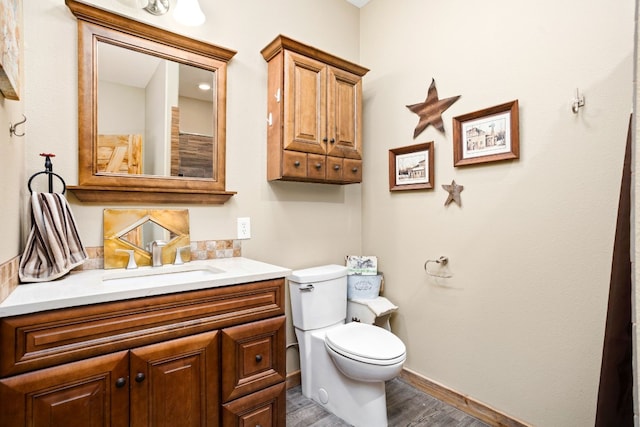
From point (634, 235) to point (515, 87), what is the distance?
56.9 inches

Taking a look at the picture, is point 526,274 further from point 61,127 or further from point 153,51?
point 61,127

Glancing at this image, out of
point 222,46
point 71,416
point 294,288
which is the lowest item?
point 71,416

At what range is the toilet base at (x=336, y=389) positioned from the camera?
1708 millimetres

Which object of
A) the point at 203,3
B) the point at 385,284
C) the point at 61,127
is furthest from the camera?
the point at 385,284

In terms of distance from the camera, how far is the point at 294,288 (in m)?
2.05

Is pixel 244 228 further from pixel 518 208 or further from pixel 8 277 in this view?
pixel 518 208

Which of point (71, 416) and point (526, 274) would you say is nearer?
point (71, 416)

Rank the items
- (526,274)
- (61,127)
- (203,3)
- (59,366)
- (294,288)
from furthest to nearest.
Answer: (294,288) < (203,3) < (526,274) < (61,127) < (59,366)

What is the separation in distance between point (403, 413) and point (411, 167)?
1.56 meters

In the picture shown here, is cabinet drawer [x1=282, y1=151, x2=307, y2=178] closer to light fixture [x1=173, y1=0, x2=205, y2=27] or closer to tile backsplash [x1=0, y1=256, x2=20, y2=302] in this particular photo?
light fixture [x1=173, y1=0, x2=205, y2=27]

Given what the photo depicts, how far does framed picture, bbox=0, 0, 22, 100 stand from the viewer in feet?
3.03

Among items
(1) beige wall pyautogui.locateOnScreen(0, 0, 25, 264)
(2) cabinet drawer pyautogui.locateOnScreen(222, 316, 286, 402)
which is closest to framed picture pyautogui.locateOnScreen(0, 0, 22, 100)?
(1) beige wall pyautogui.locateOnScreen(0, 0, 25, 264)

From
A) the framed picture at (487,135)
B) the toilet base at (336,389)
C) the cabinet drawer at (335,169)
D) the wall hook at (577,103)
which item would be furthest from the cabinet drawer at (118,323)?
the wall hook at (577,103)

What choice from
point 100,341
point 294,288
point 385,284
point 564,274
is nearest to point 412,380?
point 385,284
